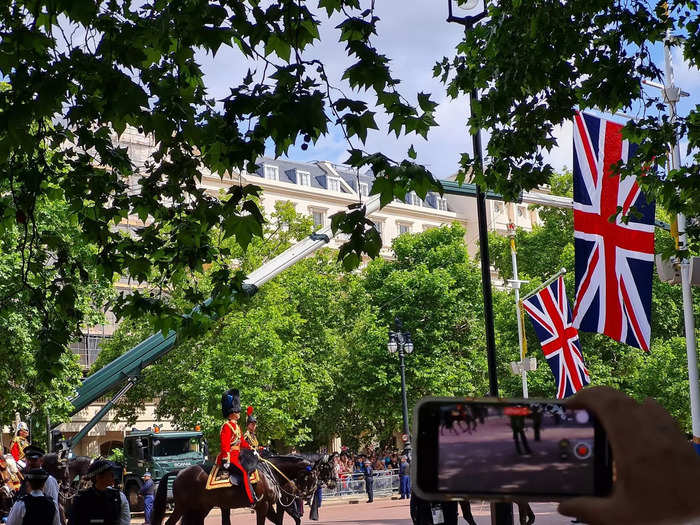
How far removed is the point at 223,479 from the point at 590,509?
57.9 ft

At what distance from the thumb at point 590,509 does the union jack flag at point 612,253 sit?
1142 cm

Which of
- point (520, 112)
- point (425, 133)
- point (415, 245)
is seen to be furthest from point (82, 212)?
point (415, 245)

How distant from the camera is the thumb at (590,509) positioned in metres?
1.41

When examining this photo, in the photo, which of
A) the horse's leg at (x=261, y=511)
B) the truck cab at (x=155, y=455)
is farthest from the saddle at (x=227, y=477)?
the truck cab at (x=155, y=455)

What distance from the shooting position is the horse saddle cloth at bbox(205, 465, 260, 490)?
60.1 ft

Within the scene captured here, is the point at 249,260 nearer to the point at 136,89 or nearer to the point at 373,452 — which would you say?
the point at 373,452

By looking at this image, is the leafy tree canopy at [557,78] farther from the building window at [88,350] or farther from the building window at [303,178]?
the building window at [303,178]

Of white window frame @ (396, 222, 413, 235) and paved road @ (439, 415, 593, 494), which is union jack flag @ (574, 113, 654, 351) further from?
white window frame @ (396, 222, 413, 235)

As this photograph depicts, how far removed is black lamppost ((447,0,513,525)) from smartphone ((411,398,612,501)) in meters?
6.88

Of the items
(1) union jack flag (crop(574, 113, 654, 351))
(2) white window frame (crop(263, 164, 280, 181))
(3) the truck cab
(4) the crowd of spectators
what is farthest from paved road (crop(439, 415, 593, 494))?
Answer: (2) white window frame (crop(263, 164, 280, 181))

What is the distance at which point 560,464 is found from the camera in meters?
1.61

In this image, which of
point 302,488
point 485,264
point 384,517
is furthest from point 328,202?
point 485,264

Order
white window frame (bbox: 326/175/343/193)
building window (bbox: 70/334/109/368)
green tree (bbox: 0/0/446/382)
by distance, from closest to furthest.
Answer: green tree (bbox: 0/0/446/382), building window (bbox: 70/334/109/368), white window frame (bbox: 326/175/343/193)

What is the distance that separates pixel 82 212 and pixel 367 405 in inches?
1788
